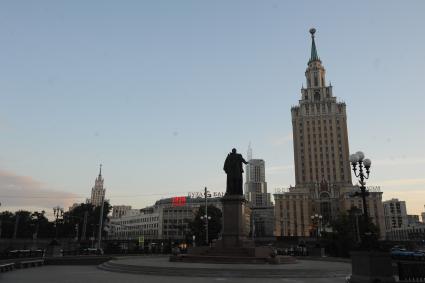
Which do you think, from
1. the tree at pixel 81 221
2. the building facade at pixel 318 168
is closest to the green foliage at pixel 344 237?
the tree at pixel 81 221

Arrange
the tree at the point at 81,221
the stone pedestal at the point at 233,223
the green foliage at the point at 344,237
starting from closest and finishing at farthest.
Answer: the stone pedestal at the point at 233,223, the green foliage at the point at 344,237, the tree at the point at 81,221

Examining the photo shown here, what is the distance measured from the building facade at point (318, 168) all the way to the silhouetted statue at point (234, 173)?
98284 millimetres

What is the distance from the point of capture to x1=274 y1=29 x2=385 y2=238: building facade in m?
125

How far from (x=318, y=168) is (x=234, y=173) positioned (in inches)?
4264

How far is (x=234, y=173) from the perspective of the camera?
3053cm

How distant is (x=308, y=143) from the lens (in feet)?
441

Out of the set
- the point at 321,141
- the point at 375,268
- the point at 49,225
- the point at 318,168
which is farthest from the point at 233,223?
the point at 321,141

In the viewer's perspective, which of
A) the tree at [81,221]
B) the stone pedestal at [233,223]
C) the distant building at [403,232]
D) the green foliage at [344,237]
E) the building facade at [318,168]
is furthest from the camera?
the distant building at [403,232]

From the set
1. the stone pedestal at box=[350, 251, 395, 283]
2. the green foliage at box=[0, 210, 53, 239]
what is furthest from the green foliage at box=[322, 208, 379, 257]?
the green foliage at box=[0, 210, 53, 239]

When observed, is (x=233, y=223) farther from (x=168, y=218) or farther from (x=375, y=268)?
(x=168, y=218)

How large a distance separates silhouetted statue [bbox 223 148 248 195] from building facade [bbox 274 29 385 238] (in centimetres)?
9828

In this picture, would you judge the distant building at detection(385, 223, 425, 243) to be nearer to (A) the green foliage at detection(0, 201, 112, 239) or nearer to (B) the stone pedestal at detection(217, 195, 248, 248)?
(A) the green foliage at detection(0, 201, 112, 239)

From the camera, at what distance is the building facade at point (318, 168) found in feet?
409

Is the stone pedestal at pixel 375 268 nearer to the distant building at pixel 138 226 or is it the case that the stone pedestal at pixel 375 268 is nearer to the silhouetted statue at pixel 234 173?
the silhouetted statue at pixel 234 173
